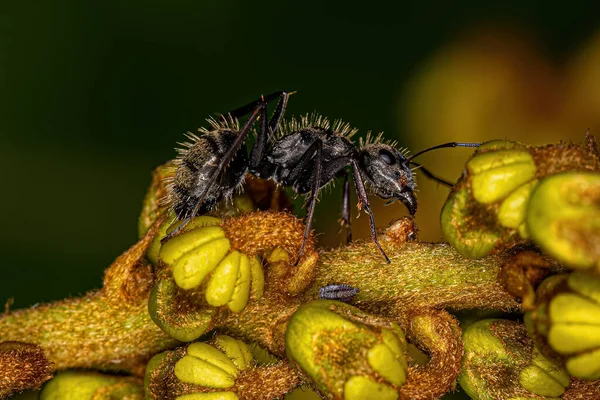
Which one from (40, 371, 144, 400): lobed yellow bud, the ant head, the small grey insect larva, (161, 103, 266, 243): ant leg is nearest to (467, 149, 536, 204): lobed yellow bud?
the small grey insect larva

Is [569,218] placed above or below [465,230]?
above

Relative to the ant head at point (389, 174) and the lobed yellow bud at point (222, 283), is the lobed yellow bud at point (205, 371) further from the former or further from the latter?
the ant head at point (389, 174)

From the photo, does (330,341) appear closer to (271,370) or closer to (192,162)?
(271,370)

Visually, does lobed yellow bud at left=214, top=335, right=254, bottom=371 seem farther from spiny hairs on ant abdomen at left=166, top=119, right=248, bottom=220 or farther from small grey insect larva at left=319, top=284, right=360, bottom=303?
spiny hairs on ant abdomen at left=166, top=119, right=248, bottom=220

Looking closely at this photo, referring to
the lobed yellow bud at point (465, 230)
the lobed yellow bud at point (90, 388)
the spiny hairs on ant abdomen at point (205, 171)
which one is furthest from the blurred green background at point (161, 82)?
the lobed yellow bud at point (465, 230)

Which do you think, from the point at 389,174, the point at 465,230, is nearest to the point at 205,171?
the point at 389,174

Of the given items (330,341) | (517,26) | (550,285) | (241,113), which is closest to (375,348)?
Answer: (330,341)

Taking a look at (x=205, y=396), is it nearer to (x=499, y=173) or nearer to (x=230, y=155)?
(x=499, y=173)
